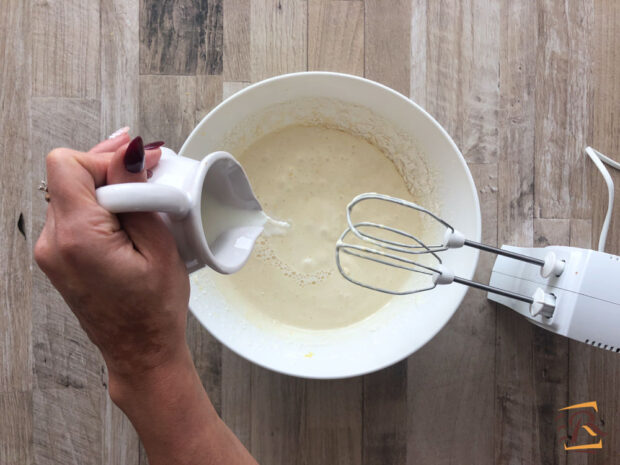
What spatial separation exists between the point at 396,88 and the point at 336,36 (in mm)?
146

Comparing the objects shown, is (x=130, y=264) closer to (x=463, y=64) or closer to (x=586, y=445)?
(x=463, y=64)

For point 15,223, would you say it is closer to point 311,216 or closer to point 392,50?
point 311,216

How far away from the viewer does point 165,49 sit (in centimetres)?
86

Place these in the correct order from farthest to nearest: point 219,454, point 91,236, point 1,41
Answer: point 1,41, point 219,454, point 91,236

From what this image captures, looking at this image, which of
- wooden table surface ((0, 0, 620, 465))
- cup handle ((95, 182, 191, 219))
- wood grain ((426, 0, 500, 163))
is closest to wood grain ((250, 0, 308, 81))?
wooden table surface ((0, 0, 620, 465))

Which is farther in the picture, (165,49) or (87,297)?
(165,49)

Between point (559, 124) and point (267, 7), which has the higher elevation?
point (267, 7)

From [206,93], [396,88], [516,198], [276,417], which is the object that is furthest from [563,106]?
[276,417]

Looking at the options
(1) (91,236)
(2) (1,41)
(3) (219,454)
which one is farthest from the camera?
(2) (1,41)

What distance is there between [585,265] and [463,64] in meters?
0.43

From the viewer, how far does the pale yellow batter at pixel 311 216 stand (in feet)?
2.91

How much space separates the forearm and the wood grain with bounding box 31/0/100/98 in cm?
55

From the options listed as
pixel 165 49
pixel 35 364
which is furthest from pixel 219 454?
pixel 165 49

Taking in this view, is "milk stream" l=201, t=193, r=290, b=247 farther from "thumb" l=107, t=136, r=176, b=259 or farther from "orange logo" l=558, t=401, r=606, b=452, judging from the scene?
"orange logo" l=558, t=401, r=606, b=452
